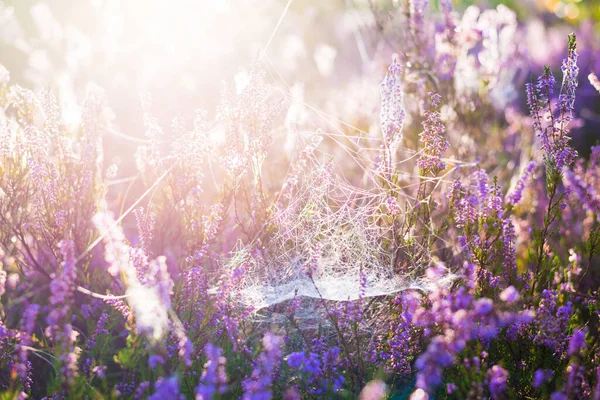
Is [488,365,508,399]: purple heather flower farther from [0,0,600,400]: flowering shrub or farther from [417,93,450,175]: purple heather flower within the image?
[417,93,450,175]: purple heather flower

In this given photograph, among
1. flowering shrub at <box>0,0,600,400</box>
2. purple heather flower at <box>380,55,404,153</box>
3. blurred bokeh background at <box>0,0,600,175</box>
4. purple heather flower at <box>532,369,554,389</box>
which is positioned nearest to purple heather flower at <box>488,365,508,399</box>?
flowering shrub at <box>0,0,600,400</box>

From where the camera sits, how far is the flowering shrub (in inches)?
80.7

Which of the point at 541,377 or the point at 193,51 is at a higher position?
the point at 193,51

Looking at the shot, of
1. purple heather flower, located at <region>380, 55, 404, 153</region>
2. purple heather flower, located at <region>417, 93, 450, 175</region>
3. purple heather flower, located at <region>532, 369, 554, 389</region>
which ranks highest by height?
purple heather flower, located at <region>380, 55, 404, 153</region>

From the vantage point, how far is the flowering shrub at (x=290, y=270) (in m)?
2.05

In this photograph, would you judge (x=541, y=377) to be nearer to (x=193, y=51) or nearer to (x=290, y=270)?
(x=290, y=270)

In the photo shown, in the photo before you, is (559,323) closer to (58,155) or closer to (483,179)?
(483,179)

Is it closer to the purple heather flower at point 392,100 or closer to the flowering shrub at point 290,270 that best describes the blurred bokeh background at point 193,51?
the flowering shrub at point 290,270

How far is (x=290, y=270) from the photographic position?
2.81 metres

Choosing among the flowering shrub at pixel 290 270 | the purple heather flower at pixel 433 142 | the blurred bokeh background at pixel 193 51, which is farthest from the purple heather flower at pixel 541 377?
the blurred bokeh background at pixel 193 51

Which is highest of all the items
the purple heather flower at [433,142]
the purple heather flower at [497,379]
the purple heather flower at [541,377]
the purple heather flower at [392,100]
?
the purple heather flower at [392,100]

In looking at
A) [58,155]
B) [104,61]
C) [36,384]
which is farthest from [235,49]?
[36,384]

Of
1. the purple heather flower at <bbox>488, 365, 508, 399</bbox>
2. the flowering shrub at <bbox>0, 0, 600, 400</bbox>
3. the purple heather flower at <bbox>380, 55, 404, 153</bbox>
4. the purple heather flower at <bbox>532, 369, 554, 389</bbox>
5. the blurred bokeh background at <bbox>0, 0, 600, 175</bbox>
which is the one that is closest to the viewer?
the purple heather flower at <bbox>488, 365, 508, 399</bbox>

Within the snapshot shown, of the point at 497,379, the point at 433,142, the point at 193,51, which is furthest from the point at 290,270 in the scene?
the point at 193,51
